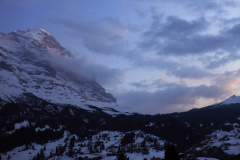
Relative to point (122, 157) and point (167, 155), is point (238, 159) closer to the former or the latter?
point (167, 155)

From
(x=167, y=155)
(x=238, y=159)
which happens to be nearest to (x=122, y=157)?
(x=167, y=155)

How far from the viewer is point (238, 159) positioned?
79.6 metres

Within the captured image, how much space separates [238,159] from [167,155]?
30.2 meters

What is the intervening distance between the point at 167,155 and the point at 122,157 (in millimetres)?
18719

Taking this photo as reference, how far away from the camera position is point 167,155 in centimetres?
7338

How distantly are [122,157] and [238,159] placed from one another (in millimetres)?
45497

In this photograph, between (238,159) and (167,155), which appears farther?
(238,159)

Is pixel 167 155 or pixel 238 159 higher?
pixel 167 155

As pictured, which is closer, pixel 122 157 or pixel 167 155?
pixel 167 155
